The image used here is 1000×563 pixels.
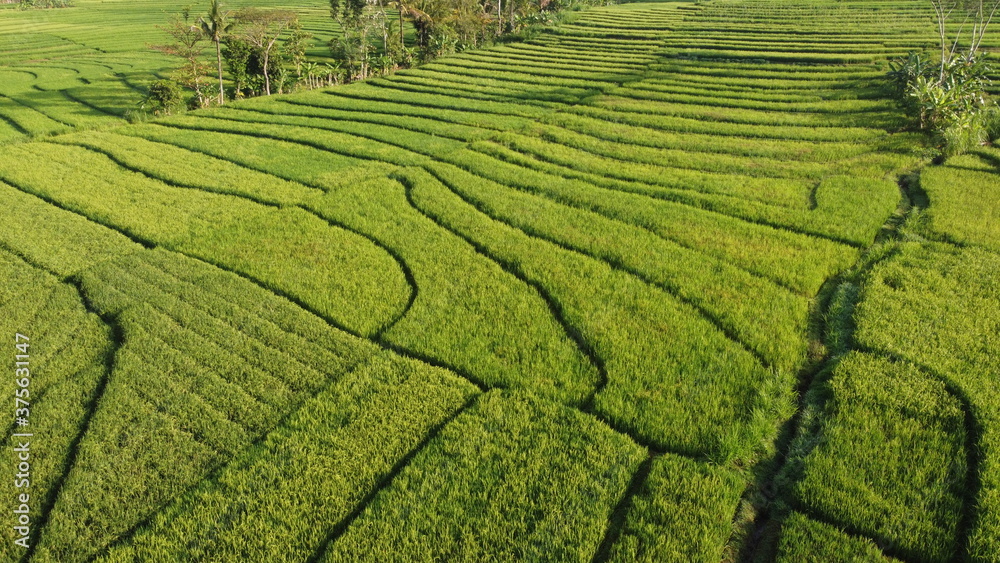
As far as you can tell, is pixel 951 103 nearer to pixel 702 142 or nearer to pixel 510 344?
pixel 702 142

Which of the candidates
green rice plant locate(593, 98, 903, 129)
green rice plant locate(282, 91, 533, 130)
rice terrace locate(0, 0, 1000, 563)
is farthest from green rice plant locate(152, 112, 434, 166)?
green rice plant locate(593, 98, 903, 129)

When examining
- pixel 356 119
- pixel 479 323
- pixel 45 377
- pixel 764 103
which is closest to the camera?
pixel 45 377

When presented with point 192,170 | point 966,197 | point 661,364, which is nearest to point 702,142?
point 966,197

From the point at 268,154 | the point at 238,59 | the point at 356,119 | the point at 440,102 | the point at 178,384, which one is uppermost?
the point at 238,59

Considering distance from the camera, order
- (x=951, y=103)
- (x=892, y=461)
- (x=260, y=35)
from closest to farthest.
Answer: (x=892, y=461), (x=951, y=103), (x=260, y=35)

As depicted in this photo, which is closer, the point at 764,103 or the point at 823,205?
the point at 823,205

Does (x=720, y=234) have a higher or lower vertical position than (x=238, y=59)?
lower

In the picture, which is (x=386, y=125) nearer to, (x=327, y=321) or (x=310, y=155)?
(x=310, y=155)

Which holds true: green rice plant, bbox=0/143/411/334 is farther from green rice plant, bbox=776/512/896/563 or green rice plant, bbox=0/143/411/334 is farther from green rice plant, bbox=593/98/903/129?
green rice plant, bbox=593/98/903/129

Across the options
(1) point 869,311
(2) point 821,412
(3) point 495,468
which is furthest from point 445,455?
(1) point 869,311
